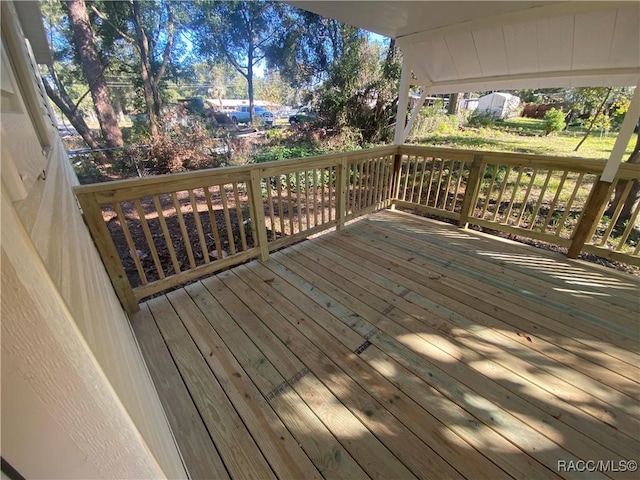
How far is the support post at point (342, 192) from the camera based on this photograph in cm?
313

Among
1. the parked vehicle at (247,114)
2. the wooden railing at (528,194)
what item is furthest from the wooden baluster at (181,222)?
the parked vehicle at (247,114)

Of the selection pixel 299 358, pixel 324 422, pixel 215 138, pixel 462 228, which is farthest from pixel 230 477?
pixel 215 138

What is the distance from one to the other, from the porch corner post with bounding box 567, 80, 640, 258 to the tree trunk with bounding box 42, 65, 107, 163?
38.6 ft

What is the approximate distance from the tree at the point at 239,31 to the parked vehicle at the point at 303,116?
2210 millimetres

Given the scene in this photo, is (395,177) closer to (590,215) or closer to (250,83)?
(590,215)

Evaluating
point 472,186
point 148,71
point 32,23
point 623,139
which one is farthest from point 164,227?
point 148,71

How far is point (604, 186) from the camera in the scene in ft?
8.08

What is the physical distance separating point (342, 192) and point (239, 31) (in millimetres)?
12315

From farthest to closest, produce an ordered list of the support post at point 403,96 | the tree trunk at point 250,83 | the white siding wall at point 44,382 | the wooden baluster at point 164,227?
the tree trunk at point 250,83 → the support post at point 403,96 → the wooden baluster at point 164,227 → the white siding wall at point 44,382

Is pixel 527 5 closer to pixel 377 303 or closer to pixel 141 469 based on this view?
pixel 377 303

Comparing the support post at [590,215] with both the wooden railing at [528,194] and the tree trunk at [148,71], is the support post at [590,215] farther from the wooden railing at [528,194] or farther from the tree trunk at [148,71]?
the tree trunk at [148,71]

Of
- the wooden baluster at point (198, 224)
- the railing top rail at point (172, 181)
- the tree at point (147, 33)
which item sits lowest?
the wooden baluster at point (198, 224)

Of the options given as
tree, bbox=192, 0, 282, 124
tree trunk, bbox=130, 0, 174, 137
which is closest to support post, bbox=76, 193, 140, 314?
tree trunk, bbox=130, 0, 174, 137

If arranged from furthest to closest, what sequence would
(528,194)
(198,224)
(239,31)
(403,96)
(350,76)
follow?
(239,31) → (350,76) → (403,96) → (528,194) → (198,224)
